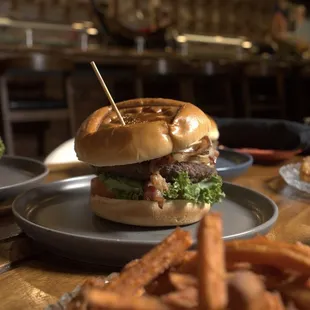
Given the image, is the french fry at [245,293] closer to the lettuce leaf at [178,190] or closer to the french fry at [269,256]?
the french fry at [269,256]

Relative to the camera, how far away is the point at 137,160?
4.46ft

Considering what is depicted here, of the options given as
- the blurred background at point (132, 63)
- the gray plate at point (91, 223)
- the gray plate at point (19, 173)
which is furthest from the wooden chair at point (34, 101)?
the gray plate at point (91, 223)

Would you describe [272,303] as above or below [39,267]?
above

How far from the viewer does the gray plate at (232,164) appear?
1.93m

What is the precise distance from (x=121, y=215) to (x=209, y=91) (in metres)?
7.02

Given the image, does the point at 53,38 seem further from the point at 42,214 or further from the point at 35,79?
the point at 42,214

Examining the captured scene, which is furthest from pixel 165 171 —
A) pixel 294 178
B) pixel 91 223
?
pixel 294 178

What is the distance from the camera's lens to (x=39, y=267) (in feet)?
3.55

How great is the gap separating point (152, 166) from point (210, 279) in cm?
88

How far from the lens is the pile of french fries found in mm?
540

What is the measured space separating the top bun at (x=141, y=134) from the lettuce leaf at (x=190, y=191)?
9 cm

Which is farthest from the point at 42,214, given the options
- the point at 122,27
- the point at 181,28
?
the point at 181,28

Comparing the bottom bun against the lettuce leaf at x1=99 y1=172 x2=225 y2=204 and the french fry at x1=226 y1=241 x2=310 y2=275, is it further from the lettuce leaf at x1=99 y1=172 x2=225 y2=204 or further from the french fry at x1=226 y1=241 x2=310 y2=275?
the french fry at x1=226 y1=241 x2=310 y2=275

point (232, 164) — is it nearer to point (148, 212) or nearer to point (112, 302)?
point (148, 212)
